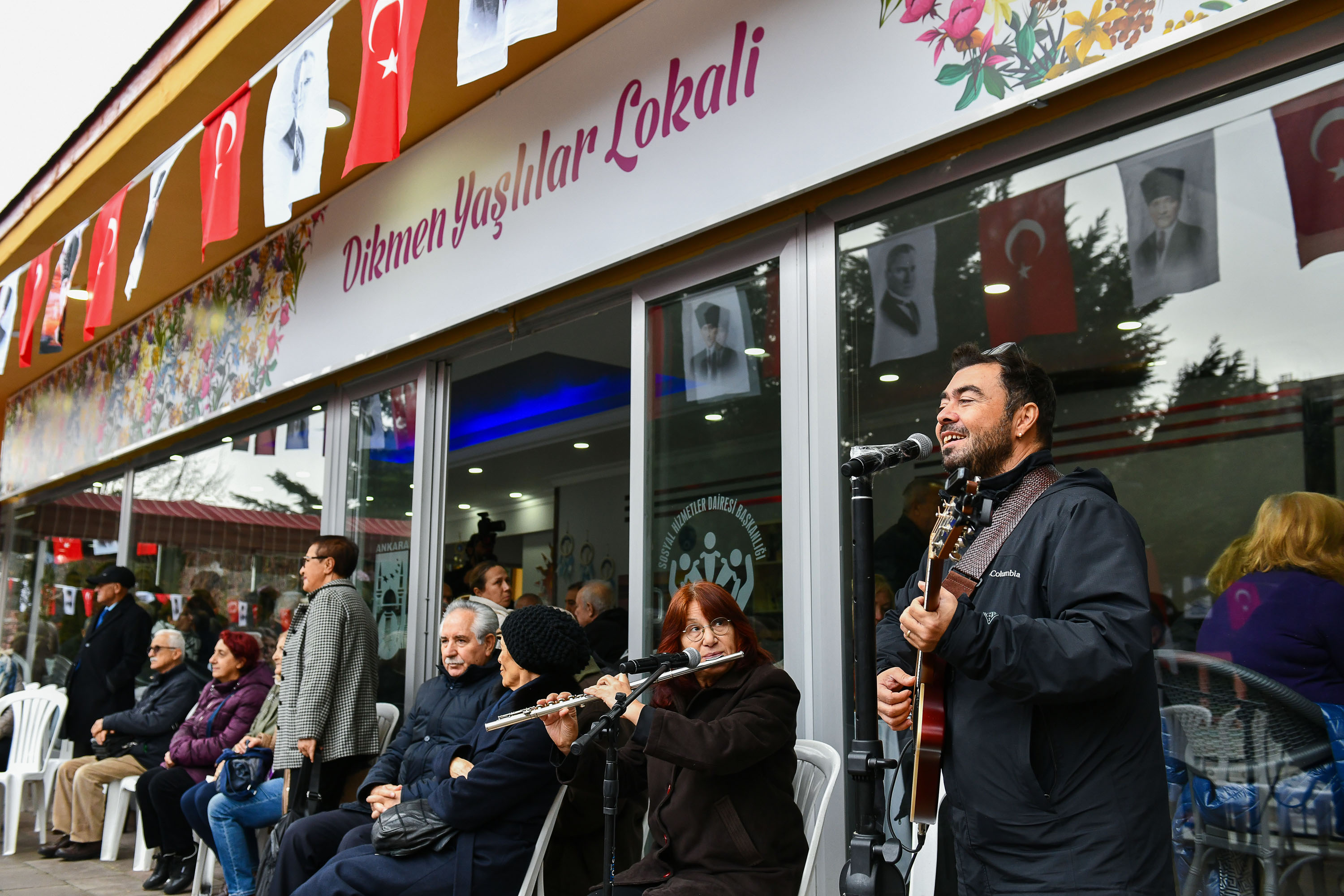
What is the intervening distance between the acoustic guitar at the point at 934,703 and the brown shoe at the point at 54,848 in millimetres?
5586

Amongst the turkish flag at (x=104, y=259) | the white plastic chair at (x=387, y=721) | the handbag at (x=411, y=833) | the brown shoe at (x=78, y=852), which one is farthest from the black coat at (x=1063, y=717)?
the brown shoe at (x=78, y=852)

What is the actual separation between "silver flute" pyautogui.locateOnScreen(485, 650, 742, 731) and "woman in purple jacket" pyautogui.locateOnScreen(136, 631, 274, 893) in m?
2.72

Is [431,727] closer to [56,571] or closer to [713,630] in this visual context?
[713,630]

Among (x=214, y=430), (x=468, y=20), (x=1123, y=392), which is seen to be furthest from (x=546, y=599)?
(x=468, y=20)

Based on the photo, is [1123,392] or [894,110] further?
[1123,392]

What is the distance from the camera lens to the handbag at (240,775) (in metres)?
4.30

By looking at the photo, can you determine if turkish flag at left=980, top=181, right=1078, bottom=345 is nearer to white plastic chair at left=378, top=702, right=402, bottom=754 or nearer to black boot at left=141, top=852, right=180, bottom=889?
white plastic chair at left=378, top=702, right=402, bottom=754

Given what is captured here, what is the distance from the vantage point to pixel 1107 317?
4.48 metres

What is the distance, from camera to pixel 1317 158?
2.46 m

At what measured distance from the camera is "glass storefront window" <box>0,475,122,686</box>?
9008 millimetres

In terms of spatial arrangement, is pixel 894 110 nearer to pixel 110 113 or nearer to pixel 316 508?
pixel 316 508

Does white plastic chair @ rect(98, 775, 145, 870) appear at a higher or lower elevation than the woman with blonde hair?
lower

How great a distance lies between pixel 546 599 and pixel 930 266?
9311 millimetres

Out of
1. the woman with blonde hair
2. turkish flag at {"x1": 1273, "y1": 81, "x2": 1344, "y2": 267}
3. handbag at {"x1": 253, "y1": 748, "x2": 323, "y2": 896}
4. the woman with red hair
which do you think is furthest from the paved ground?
turkish flag at {"x1": 1273, "y1": 81, "x2": 1344, "y2": 267}
